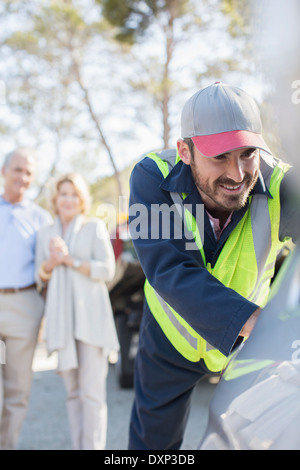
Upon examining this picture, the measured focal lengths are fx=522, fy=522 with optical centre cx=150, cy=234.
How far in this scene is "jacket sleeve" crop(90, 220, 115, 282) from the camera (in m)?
3.18

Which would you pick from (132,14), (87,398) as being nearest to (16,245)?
(87,398)

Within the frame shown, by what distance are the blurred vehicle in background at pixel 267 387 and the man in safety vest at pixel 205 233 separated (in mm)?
254

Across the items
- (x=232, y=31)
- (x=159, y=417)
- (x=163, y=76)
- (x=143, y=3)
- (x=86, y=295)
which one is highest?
(x=143, y=3)

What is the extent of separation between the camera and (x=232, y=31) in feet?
35.0

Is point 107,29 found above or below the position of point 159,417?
above

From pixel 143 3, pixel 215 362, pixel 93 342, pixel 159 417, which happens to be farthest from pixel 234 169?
pixel 143 3

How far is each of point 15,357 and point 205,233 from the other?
1.85 metres

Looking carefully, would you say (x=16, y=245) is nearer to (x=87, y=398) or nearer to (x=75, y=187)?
(x=75, y=187)

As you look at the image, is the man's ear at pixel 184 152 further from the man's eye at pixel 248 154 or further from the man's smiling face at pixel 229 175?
the man's eye at pixel 248 154

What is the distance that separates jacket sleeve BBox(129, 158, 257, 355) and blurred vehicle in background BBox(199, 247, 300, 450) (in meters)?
0.26

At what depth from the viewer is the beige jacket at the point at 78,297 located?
3.08 metres

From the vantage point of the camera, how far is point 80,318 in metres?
3.11
